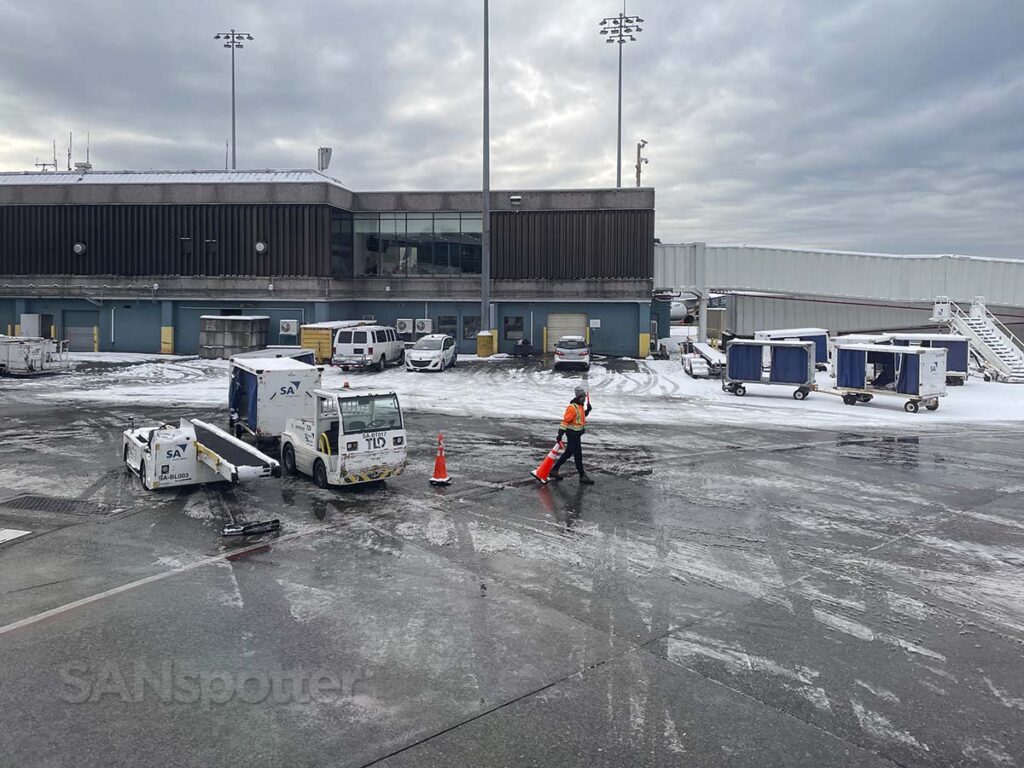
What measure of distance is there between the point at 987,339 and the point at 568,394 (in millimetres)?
21705

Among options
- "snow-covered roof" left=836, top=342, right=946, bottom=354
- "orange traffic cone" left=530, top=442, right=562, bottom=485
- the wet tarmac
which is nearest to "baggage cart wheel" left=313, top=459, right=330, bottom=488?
the wet tarmac

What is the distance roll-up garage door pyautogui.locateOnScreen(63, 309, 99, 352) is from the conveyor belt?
36.6 m

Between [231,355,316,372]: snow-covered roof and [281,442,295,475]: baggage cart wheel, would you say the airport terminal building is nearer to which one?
[231,355,316,372]: snow-covered roof

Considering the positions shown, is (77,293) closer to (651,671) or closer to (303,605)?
(303,605)

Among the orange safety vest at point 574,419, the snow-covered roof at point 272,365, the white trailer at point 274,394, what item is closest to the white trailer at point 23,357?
the snow-covered roof at point 272,365

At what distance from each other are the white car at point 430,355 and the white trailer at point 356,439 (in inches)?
886

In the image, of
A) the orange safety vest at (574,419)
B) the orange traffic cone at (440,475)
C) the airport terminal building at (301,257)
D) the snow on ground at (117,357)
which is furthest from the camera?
the airport terminal building at (301,257)

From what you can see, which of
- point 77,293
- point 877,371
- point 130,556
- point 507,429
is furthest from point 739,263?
point 130,556

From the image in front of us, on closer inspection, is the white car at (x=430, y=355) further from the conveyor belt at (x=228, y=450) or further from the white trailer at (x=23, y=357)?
the conveyor belt at (x=228, y=450)

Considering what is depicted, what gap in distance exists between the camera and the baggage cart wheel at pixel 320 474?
1512cm

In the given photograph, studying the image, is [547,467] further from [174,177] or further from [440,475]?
[174,177]

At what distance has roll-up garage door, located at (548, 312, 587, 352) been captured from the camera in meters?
49.1

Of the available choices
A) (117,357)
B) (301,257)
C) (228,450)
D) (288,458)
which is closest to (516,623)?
(228,450)

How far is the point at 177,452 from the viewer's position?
581 inches
